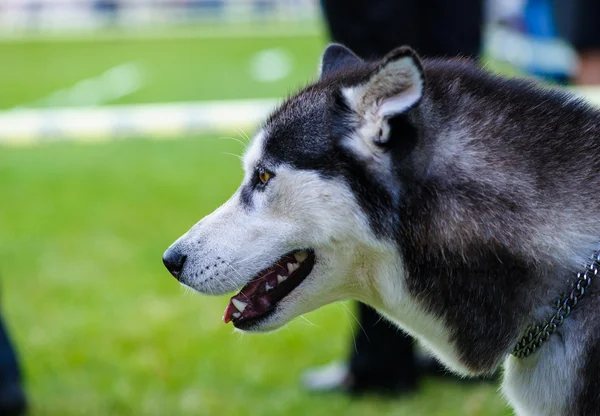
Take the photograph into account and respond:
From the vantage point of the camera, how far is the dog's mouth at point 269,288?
254cm

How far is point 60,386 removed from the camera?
4.17 meters

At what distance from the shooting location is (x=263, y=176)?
2.53m

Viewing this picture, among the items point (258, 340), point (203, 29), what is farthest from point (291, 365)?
point (203, 29)

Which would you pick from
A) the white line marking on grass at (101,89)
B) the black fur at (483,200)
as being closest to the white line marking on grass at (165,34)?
the white line marking on grass at (101,89)

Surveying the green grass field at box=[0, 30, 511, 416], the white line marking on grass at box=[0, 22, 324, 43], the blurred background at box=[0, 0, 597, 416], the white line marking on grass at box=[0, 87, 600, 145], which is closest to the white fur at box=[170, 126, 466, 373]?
the blurred background at box=[0, 0, 597, 416]

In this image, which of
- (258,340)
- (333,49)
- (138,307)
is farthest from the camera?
(138,307)

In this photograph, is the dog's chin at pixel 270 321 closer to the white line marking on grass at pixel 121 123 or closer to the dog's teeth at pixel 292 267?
the dog's teeth at pixel 292 267

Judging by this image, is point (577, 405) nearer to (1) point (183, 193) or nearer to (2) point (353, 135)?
(2) point (353, 135)

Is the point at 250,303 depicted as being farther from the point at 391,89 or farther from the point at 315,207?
the point at 391,89

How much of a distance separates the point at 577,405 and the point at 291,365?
7.53 ft

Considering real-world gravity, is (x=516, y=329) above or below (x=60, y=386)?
above

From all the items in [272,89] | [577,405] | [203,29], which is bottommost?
[203,29]

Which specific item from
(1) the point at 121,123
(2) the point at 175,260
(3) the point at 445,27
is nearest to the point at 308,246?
(2) the point at 175,260

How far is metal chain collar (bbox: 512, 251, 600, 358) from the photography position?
2.25 metres
